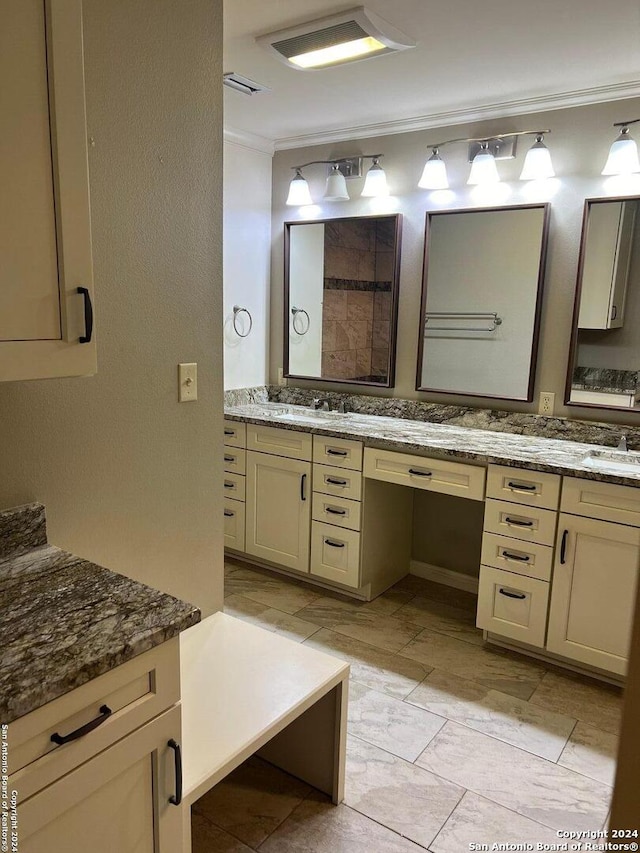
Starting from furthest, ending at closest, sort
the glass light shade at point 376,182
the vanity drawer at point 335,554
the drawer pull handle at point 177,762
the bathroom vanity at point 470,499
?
the glass light shade at point 376,182 → the vanity drawer at point 335,554 → the bathroom vanity at point 470,499 → the drawer pull handle at point 177,762

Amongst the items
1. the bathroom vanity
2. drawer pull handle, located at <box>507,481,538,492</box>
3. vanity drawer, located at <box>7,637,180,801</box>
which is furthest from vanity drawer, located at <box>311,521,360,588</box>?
vanity drawer, located at <box>7,637,180,801</box>

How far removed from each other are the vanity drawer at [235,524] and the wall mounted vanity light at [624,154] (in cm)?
244

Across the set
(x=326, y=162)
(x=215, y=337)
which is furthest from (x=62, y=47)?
(x=326, y=162)

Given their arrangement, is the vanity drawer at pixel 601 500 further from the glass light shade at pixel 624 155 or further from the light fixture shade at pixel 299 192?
the light fixture shade at pixel 299 192

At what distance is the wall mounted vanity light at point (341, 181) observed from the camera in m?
3.42

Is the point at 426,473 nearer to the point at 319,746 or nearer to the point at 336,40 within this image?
the point at 319,746

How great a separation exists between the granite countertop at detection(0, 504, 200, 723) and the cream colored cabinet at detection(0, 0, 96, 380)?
0.46 m

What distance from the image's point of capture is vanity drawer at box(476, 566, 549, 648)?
258 centimetres

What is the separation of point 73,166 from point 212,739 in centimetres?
130

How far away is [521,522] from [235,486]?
5.23ft

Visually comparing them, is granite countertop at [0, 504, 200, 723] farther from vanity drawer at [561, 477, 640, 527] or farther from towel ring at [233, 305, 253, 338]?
towel ring at [233, 305, 253, 338]

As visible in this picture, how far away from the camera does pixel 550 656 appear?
2654mm

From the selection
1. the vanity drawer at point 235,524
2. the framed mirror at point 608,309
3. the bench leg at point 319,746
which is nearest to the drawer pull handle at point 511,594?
the framed mirror at point 608,309

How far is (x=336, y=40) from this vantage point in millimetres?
2275
